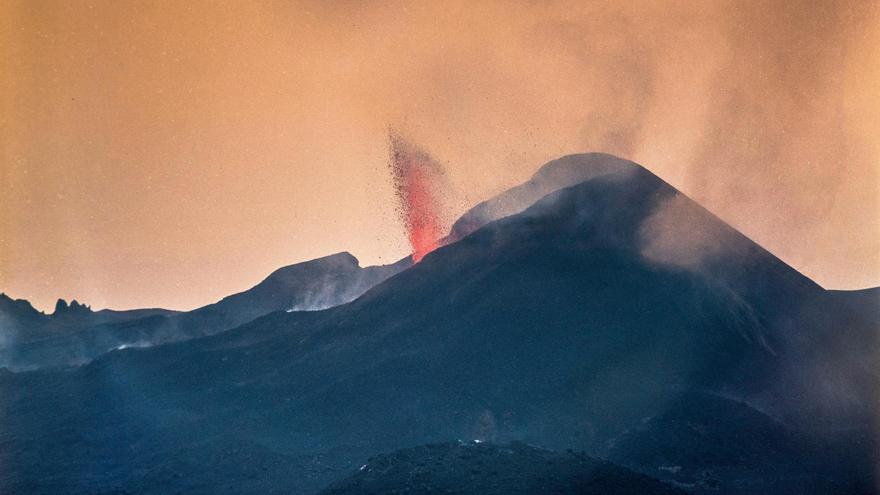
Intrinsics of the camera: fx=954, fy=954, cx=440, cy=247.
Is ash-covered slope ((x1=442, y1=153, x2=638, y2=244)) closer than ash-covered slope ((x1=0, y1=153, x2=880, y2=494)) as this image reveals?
No

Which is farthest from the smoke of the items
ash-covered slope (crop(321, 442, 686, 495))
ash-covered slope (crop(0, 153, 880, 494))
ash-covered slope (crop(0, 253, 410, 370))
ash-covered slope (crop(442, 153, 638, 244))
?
ash-covered slope (crop(0, 253, 410, 370))

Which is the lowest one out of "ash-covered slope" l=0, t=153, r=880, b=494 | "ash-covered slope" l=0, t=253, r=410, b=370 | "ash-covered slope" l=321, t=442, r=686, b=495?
"ash-covered slope" l=321, t=442, r=686, b=495

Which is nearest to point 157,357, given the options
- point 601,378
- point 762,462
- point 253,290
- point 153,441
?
point 153,441

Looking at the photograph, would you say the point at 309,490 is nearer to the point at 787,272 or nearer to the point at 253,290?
the point at 787,272

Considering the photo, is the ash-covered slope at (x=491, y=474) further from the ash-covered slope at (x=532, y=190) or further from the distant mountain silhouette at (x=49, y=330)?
the distant mountain silhouette at (x=49, y=330)

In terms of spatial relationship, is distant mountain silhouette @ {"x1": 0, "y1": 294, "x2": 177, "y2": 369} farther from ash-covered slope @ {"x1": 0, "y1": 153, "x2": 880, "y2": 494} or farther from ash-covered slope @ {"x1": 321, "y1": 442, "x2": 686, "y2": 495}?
ash-covered slope @ {"x1": 321, "y1": 442, "x2": 686, "y2": 495}

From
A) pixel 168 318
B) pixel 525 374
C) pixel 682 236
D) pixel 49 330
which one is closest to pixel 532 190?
pixel 682 236

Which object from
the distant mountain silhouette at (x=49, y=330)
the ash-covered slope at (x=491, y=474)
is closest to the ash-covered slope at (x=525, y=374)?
the ash-covered slope at (x=491, y=474)
